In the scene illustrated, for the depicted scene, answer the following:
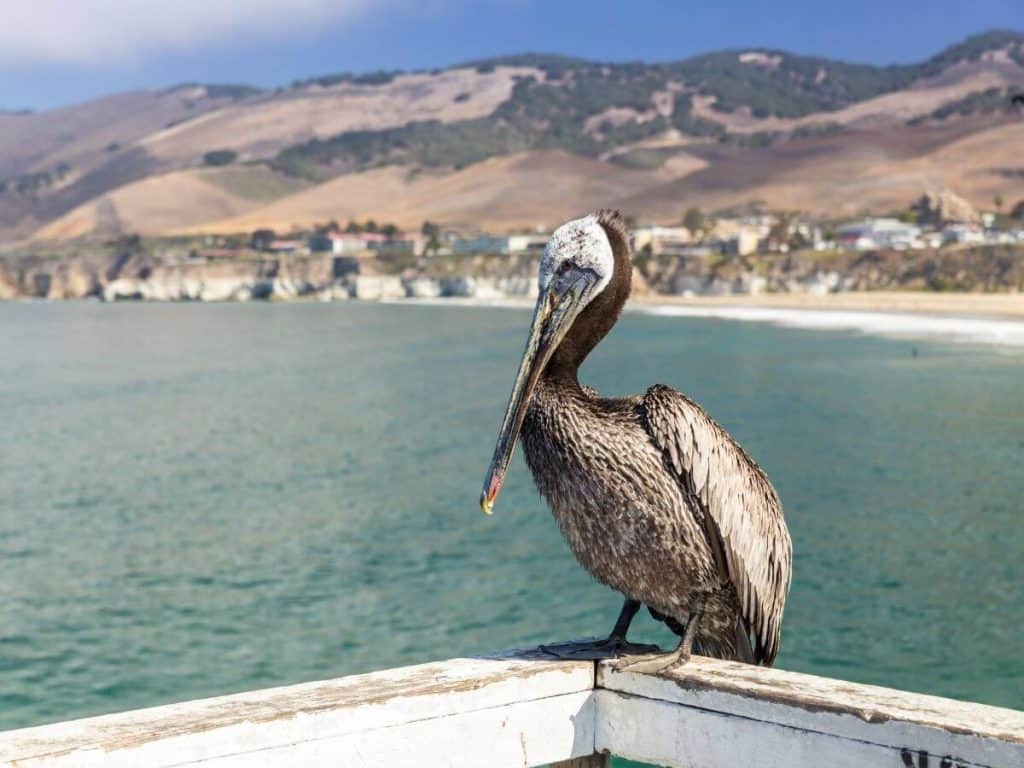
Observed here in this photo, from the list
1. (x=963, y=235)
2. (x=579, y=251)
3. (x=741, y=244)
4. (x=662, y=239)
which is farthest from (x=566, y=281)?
(x=662, y=239)

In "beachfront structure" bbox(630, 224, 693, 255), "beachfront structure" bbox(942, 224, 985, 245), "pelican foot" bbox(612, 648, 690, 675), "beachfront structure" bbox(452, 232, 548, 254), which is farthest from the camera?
"beachfront structure" bbox(452, 232, 548, 254)

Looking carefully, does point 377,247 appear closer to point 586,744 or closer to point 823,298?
point 823,298

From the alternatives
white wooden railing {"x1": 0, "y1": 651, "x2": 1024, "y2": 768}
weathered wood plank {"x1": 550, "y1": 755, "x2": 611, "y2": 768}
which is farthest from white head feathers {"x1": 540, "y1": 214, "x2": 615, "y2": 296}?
weathered wood plank {"x1": 550, "y1": 755, "x2": 611, "y2": 768}

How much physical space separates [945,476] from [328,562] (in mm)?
12549

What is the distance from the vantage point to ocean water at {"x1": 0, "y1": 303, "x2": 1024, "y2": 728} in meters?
12.6

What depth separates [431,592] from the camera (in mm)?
15180

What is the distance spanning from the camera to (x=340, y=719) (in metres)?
2.90

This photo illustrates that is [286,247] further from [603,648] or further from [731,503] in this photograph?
[603,648]

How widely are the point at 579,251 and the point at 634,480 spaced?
2.39 feet

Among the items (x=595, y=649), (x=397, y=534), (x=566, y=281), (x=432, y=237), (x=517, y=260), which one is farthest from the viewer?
(x=432, y=237)

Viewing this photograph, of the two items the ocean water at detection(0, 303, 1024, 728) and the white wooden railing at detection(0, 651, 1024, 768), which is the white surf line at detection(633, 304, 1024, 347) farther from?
the white wooden railing at detection(0, 651, 1024, 768)

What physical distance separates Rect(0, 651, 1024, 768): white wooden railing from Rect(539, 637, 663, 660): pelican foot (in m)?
0.09

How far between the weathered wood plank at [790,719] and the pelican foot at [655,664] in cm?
2

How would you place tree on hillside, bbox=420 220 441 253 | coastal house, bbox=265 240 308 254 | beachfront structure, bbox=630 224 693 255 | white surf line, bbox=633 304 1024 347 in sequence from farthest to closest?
coastal house, bbox=265 240 308 254, tree on hillside, bbox=420 220 441 253, beachfront structure, bbox=630 224 693 255, white surf line, bbox=633 304 1024 347
